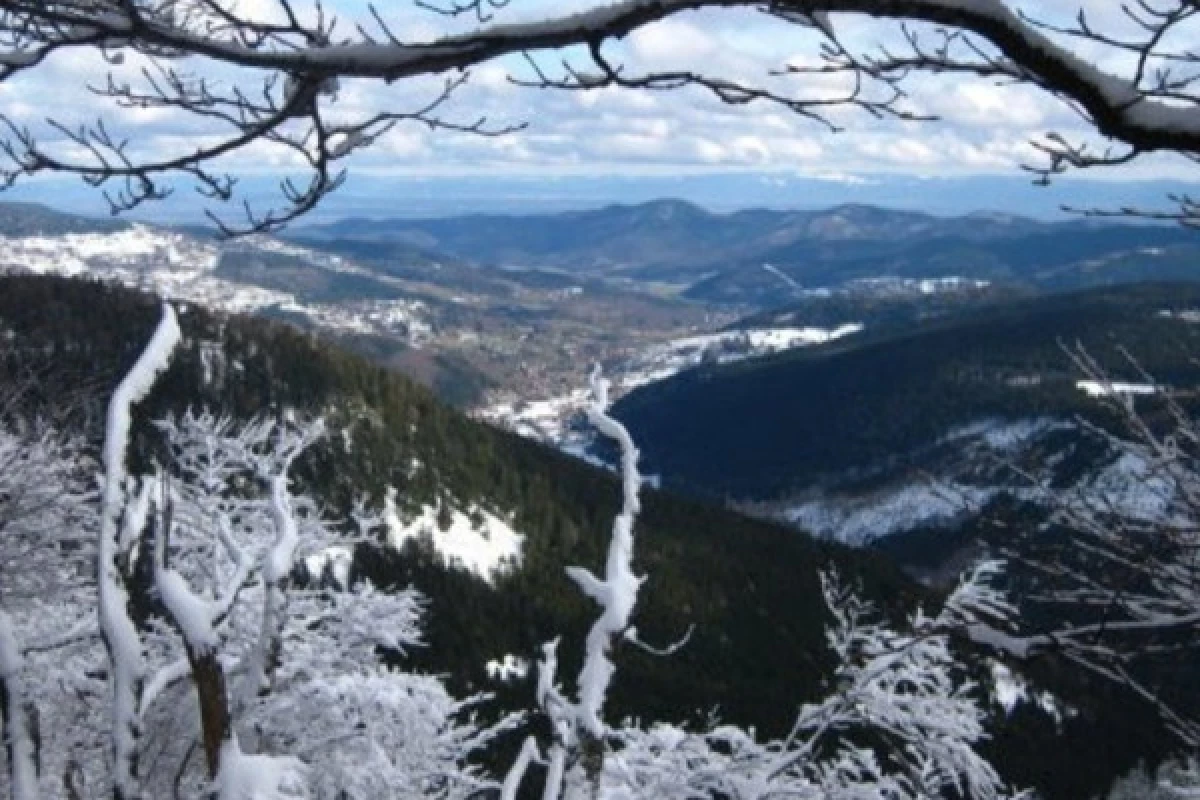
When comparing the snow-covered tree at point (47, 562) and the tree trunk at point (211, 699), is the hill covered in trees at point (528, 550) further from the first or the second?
the tree trunk at point (211, 699)

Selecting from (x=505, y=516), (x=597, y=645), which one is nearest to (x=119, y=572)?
(x=597, y=645)

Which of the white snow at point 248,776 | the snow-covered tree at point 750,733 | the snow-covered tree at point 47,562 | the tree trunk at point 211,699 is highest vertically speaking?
the tree trunk at point 211,699

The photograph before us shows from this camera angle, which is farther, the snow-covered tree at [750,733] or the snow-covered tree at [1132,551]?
the snow-covered tree at [750,733]

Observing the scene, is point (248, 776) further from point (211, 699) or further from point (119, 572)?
point (119, 572)

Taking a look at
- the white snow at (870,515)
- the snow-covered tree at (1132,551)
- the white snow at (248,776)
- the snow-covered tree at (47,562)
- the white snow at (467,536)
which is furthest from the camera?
the white snow at (870,515)

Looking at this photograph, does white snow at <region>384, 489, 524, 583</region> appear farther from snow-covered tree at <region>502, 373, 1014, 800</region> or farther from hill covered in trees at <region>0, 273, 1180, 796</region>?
snow-covered tree at <region>502, 373, 1014, 800</region>

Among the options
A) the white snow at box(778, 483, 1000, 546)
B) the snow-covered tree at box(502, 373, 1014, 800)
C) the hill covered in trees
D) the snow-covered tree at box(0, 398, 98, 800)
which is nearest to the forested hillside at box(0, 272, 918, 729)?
the hill covered in trees

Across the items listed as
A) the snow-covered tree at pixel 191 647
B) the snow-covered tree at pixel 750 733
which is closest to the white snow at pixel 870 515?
the snow-covered tree at pixel 191 647

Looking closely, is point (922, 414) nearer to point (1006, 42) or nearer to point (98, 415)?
point (98, 415)

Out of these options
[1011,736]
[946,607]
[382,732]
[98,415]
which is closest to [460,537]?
[1011,736]
